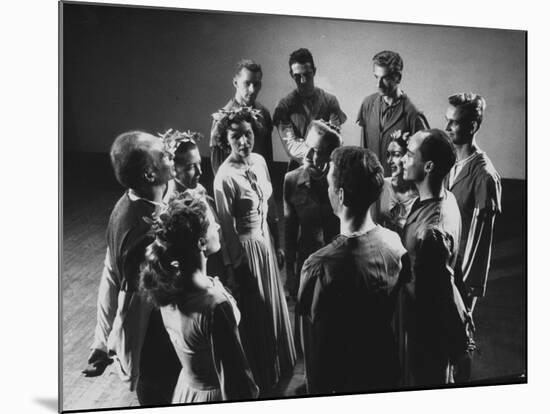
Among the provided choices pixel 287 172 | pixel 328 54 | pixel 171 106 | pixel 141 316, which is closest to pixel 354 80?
pixel 328 54

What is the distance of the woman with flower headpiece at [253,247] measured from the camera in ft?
15.2

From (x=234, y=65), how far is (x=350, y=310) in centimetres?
149

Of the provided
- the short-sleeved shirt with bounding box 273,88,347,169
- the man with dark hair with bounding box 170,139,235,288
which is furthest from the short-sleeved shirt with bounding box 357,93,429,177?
the man with dark hair with bounding box 170,139,235,288

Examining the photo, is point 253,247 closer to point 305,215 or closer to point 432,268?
point 305,215

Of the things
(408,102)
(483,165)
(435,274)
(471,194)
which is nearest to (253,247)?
(435,274)

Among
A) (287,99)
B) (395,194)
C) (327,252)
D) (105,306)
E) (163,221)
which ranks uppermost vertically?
(287,99)

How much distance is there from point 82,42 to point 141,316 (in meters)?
1.45

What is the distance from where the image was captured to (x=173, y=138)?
14.9 feet

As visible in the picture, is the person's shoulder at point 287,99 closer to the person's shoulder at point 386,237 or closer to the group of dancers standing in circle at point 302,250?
the group of dancers standing in circle at point 302,250

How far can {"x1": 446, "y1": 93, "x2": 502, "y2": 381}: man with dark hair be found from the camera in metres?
5.04

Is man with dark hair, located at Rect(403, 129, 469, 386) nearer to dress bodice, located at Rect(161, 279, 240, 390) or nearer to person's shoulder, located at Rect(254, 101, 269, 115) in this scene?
person's shoulder, located at Rect(254, 101, 269, 115)

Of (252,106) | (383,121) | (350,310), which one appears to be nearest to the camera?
(252,106)

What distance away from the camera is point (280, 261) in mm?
4738

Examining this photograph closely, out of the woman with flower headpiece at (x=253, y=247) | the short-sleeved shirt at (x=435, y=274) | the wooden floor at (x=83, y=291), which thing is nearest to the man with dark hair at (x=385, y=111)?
the short-sleeved shirt at (x=435, y=274)
